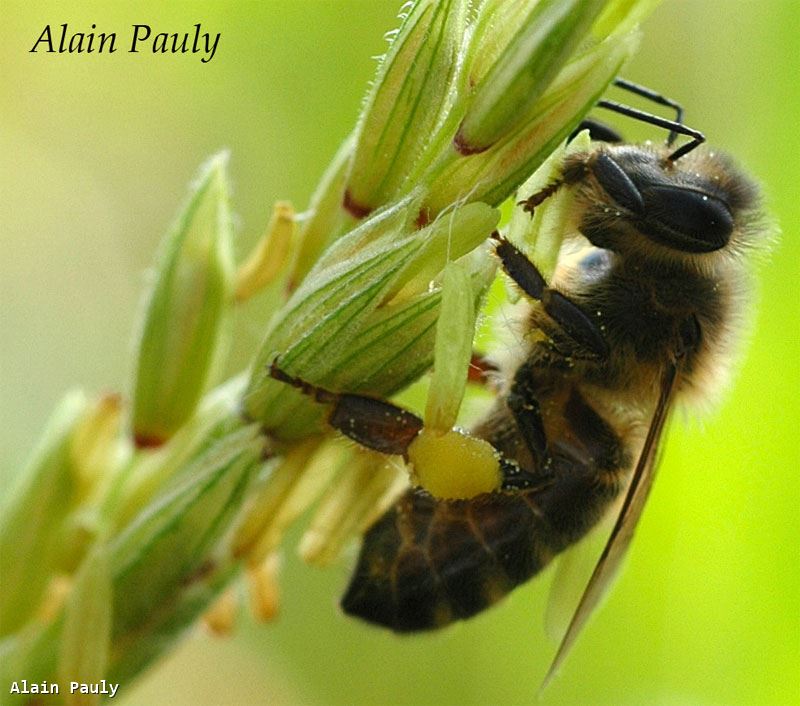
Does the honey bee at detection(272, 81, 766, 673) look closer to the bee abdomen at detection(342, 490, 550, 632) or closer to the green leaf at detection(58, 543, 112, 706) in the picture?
the bee abdomen at detection(342, 490, 550, 632)

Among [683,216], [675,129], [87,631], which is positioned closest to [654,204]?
[683,216]

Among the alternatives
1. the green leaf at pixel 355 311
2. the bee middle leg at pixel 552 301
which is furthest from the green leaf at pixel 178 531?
the bee middle leg at pixel 552 301

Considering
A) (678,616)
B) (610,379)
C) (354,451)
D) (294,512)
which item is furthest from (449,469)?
(678,616)

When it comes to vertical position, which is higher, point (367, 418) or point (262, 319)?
point (367, 418)

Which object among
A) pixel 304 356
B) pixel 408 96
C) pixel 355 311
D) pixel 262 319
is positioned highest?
pixel 408 96

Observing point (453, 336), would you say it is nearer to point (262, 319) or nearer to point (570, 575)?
point (570, 575)

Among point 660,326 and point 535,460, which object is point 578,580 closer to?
point 535,460

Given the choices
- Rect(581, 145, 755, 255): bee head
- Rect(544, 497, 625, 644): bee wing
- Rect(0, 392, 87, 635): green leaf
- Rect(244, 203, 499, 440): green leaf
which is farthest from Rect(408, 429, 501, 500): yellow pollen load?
Rect(0, 392, 87, 635): green leaf
